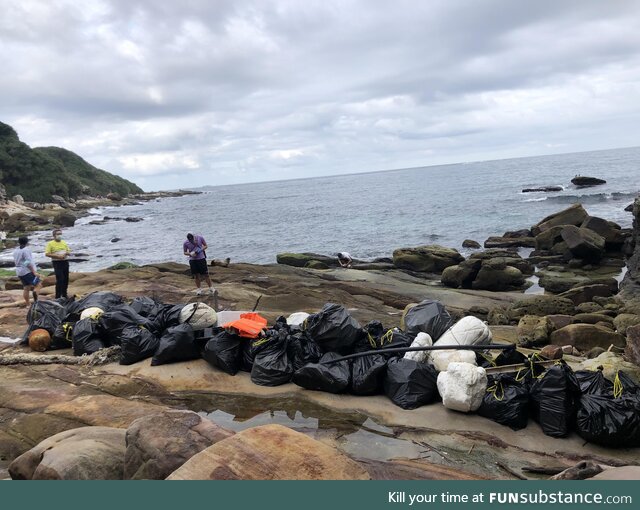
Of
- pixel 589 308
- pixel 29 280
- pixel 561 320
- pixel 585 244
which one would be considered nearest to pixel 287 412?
pixel 561 320

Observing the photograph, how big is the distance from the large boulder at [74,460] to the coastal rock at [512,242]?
21.7m

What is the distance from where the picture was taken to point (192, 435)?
3.32 m

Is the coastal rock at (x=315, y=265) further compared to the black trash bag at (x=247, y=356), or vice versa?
the coastal rock at (x=315, y=265)

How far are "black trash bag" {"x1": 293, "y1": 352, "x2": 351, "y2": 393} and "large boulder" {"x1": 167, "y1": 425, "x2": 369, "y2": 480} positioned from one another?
189 centimetres

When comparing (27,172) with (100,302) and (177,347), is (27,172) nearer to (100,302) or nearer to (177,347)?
(100,302)

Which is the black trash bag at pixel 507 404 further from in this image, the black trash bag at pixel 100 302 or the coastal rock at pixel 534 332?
the black trash bag at pixel 100 302

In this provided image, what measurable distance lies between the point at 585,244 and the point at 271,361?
51.3ft

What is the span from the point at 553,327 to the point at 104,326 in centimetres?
762

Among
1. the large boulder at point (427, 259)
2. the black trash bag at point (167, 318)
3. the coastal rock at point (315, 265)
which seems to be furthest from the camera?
the coastal rock at point (315, 265)

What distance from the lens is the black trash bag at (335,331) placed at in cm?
553

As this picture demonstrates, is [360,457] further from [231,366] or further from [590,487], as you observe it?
[231,366]

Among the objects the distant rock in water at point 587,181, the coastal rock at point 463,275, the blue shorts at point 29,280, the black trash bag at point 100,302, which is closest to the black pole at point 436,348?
the black trash bag at point 100,302

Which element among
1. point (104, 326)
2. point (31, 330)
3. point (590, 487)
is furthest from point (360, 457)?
point (31, 330)

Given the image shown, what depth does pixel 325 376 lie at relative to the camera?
16.9 ft
